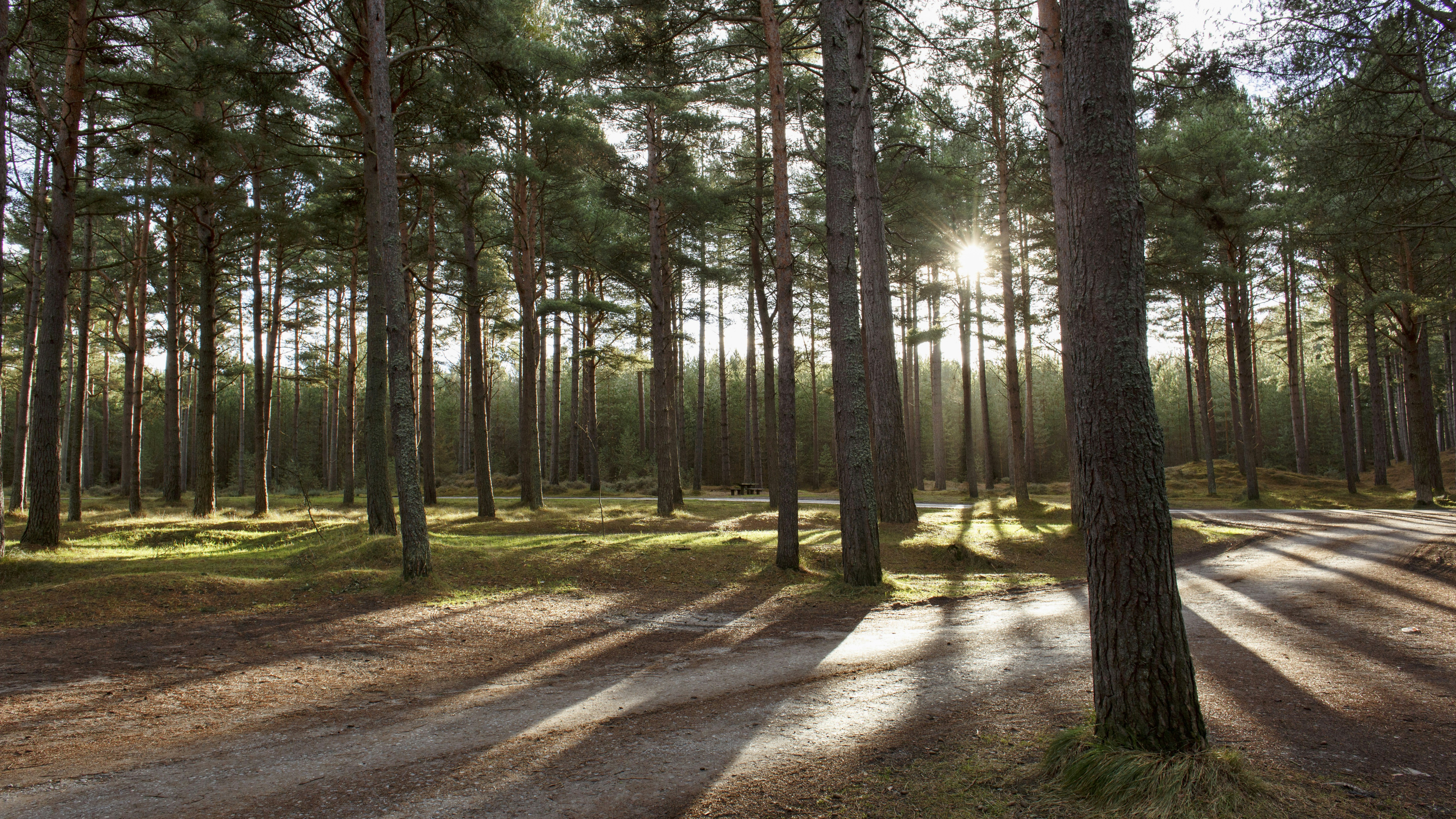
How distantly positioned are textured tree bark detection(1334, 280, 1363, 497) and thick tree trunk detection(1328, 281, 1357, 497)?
0.5 inches

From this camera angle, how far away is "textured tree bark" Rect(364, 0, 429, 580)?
8.57 m

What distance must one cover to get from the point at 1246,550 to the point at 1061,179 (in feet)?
23.4

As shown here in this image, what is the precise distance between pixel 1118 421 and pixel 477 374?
56.5 ft

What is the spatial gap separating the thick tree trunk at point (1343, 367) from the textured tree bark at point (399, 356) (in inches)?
1123

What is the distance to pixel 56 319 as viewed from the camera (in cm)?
1046

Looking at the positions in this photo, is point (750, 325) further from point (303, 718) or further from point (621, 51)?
point (303, 718)

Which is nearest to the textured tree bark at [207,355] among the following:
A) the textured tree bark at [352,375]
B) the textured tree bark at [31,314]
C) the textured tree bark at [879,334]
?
the textured tree bark at [31,314]

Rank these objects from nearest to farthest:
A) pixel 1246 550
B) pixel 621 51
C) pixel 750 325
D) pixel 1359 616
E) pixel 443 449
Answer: pixel 1359 616, pixel 621 51, pixel 1246 550, pixel 750 325, pixel 443 449

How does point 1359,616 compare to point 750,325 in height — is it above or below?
below

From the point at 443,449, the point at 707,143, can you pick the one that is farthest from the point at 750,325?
the point at 443,449

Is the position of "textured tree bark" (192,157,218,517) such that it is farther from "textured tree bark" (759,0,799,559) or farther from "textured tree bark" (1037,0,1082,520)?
"textured tree bark" (1037,0,1082,520)

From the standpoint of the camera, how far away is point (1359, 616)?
6.29m

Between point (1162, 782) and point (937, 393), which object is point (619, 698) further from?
point (937, 393)

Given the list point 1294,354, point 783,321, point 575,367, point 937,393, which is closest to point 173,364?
point 575,367
